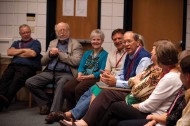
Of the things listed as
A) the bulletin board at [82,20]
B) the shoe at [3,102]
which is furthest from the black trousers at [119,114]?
the bulletin board at [82,20]

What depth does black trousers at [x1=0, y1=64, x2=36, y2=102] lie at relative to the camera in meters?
4.84

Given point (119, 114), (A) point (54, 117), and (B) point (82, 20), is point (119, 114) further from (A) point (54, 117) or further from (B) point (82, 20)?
(B) point (82, 20)

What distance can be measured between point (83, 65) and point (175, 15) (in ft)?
6.21

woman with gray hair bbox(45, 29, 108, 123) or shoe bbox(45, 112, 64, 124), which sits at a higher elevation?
woman with gray hair bbox(45, 29, 108, 123)

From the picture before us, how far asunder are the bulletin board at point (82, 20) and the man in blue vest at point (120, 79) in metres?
1.90

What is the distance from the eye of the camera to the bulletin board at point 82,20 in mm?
5512

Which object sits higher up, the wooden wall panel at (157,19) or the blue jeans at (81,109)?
the wooden wall panel at (157,19)

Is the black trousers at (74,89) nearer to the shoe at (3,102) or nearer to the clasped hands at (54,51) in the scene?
the clasped hands at (54,51)

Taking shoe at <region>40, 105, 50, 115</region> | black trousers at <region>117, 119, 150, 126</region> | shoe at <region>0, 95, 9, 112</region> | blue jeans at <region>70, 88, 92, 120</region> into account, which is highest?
black trousers at <region>117, 119, 150, 126</region>

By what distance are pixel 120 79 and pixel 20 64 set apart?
1.93m

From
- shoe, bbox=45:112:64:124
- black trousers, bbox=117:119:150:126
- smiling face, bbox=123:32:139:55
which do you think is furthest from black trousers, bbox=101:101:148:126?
shoe, bbox=45:112:64:124

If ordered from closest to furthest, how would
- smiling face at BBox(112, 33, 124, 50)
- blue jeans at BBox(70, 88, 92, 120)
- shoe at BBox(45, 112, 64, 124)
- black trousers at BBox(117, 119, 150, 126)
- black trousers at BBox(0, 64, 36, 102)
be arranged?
black trousers at BBox(117, 119, 150, 126), blue jeans at BBox(70, 88, 92, 120), shoe at BBox(45, 112, 64, 124), smiling face at BBox(112, 33, 124, 50), black trousers at BBox(0, 64, 36, 102)

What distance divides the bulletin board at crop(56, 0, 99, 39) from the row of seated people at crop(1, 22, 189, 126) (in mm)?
643

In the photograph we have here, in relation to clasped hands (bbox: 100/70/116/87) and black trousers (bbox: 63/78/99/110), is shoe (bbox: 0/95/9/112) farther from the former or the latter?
clasped hands (bbox: 100/70/116/87)
